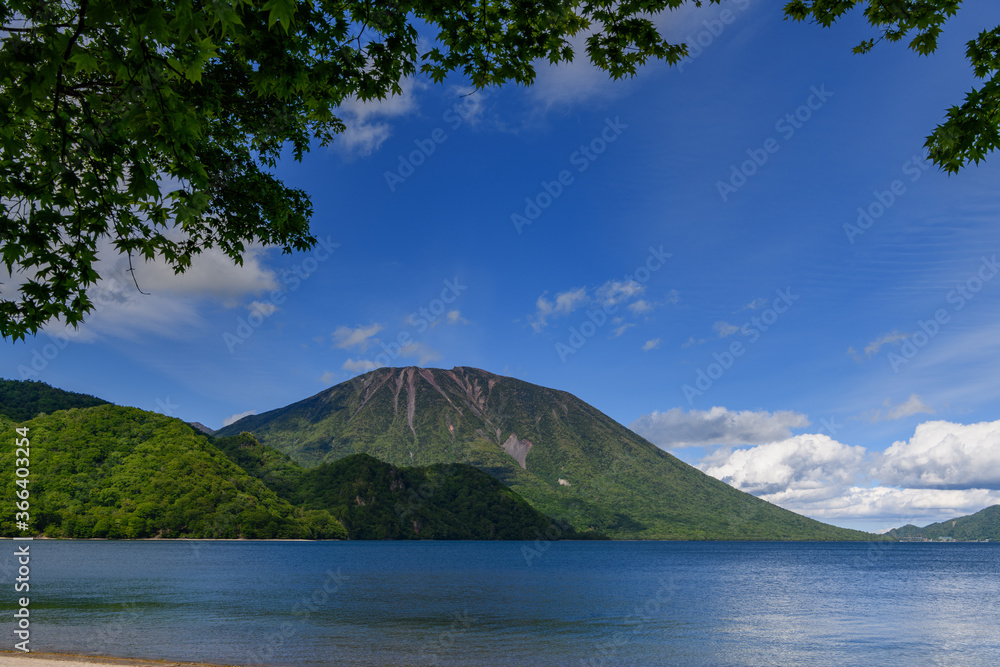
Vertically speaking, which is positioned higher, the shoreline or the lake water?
the shoreline

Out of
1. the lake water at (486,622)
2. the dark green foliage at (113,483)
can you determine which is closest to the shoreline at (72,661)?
the lake water at (486,622)

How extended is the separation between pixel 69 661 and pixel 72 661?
103mm

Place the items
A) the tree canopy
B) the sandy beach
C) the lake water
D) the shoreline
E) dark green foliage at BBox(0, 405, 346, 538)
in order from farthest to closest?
1. dark green foliage at BBox(0, 405, 346, 538)
2. the lake water
3. the shoreline
4. the sandy beach
5. the tree canopy

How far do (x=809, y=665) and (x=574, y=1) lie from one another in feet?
116

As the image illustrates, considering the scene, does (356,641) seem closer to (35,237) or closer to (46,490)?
(35,237)

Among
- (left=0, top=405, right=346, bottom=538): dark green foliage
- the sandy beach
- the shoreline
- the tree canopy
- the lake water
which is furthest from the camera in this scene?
(left=0, top=405, right=346, bottom=538): dark green foliage

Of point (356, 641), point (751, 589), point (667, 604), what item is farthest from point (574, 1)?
point (751, 589)

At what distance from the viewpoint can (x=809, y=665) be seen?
1157 inches

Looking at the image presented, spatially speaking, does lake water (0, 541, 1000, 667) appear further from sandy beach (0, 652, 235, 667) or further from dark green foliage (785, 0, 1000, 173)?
dark green foliage (785, 0, 1000, 173)

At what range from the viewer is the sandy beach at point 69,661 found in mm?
20586

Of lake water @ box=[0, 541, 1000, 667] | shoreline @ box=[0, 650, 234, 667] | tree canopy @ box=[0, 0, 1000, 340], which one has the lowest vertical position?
lake water @ box=[0, 541, 1000, 667]

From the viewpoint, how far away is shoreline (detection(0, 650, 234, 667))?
20688 millimetres

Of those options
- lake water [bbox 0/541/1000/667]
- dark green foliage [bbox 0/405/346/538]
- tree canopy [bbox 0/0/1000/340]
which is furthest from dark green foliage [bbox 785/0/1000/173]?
dark green foliage [bbox 0/405/346/538]

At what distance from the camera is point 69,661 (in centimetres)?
2214
